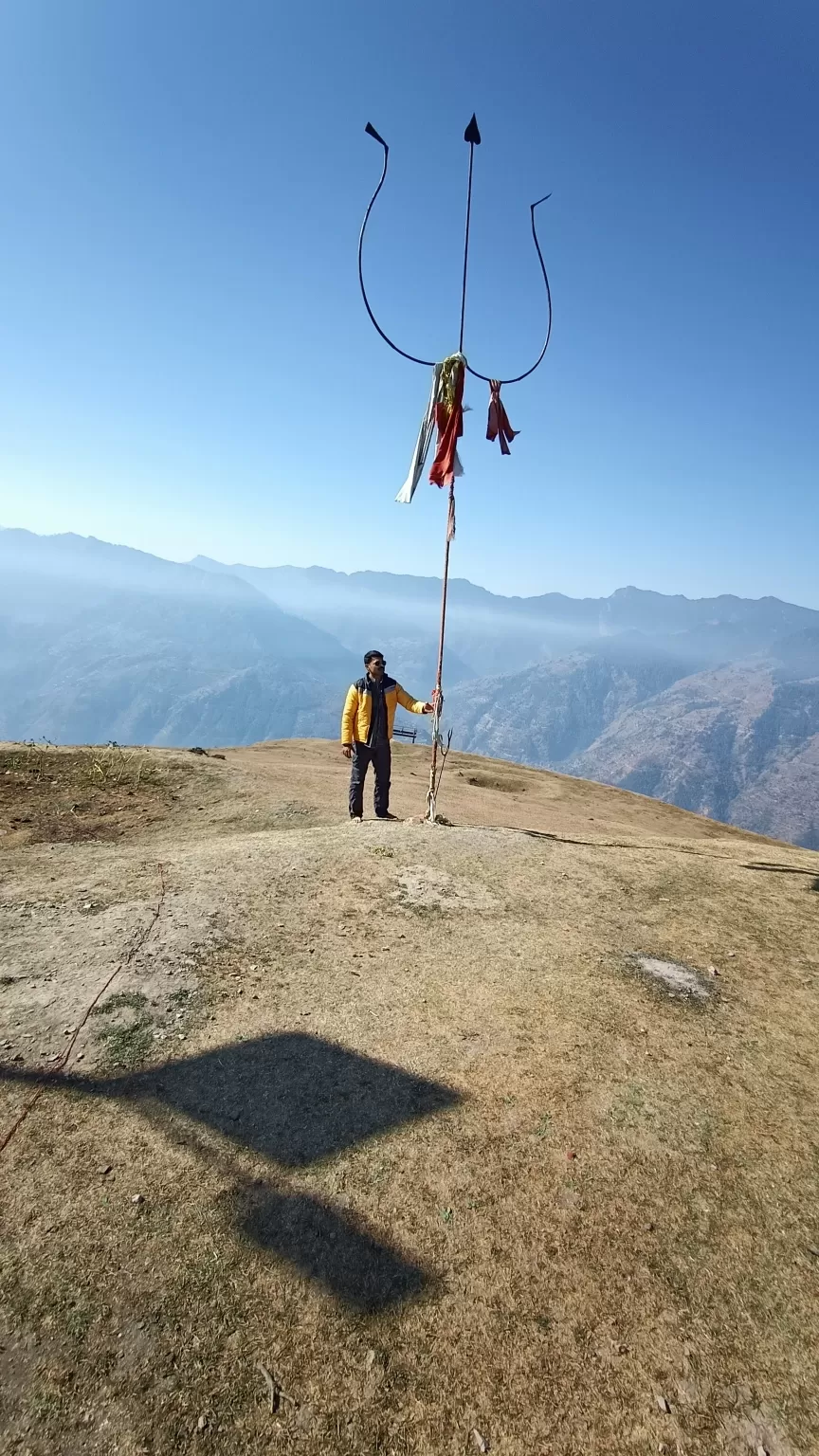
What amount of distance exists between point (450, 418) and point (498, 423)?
3.50 feet

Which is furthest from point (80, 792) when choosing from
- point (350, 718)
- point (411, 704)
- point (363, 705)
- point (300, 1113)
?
point (300, 1113)

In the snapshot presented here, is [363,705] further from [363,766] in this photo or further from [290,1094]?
[290,1094]

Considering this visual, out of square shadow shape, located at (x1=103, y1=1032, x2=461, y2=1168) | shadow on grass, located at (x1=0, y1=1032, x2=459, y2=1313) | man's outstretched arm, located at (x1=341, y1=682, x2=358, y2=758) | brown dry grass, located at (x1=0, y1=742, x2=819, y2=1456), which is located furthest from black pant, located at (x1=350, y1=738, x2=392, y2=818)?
square shadow shape, located at (x1=103, y1=1032, x2=461, y2=1168)

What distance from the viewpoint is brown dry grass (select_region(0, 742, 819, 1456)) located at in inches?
114

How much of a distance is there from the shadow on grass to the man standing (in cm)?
684

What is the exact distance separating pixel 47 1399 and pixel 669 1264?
3098mm

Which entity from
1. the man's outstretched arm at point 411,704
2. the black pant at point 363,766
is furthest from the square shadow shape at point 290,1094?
the black pant at point 363,766

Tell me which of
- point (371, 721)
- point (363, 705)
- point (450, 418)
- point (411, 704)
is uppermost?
point (450, 418)

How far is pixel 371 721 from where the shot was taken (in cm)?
1173

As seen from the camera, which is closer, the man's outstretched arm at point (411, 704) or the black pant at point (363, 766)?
the man's outstretched arm at point (411, 704)

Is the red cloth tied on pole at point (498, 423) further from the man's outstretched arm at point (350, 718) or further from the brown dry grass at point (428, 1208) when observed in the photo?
the brown dry grass at point (428, 1208)

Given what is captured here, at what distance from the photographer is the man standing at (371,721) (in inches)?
456

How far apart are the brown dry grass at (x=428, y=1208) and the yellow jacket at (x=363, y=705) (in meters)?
4.92

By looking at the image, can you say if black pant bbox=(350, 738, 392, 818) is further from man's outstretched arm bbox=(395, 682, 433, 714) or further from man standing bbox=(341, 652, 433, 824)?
man's outstretched arm bbox=(395, 682, 433, 714)
